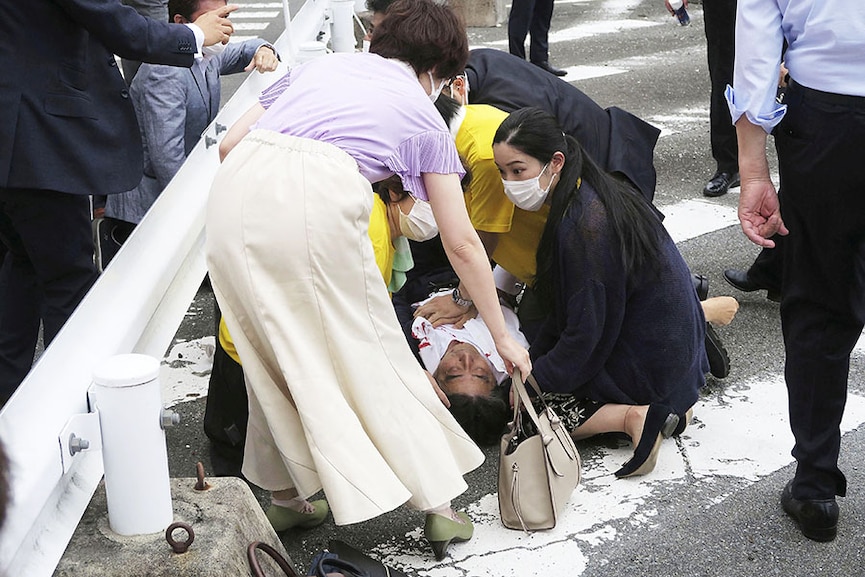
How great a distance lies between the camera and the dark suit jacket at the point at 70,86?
122 inches

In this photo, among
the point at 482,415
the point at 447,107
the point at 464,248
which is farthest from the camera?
the point at 447,107

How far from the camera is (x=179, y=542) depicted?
2.41m

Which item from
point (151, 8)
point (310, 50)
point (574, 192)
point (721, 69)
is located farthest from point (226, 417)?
point (721, 69)

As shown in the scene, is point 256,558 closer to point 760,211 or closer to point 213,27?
point 760,211

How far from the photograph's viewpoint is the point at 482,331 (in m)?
4.09

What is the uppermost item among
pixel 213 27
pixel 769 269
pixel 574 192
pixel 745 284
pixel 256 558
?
pixel 213 27

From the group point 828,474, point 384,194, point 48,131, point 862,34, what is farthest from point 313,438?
point 862,34

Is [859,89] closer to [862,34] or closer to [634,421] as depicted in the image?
[862,34]

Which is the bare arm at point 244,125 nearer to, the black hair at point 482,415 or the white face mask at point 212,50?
the white face mask at point 212,50

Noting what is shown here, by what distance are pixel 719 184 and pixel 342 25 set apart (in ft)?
8.03

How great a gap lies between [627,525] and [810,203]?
1089 mm

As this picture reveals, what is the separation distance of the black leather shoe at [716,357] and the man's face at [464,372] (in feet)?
2.70

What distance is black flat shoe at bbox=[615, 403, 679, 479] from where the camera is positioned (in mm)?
3490

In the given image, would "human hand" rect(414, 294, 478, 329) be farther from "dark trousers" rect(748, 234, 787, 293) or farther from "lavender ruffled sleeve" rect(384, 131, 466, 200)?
"dark trousers" rect(748, 234, 787, 293)
